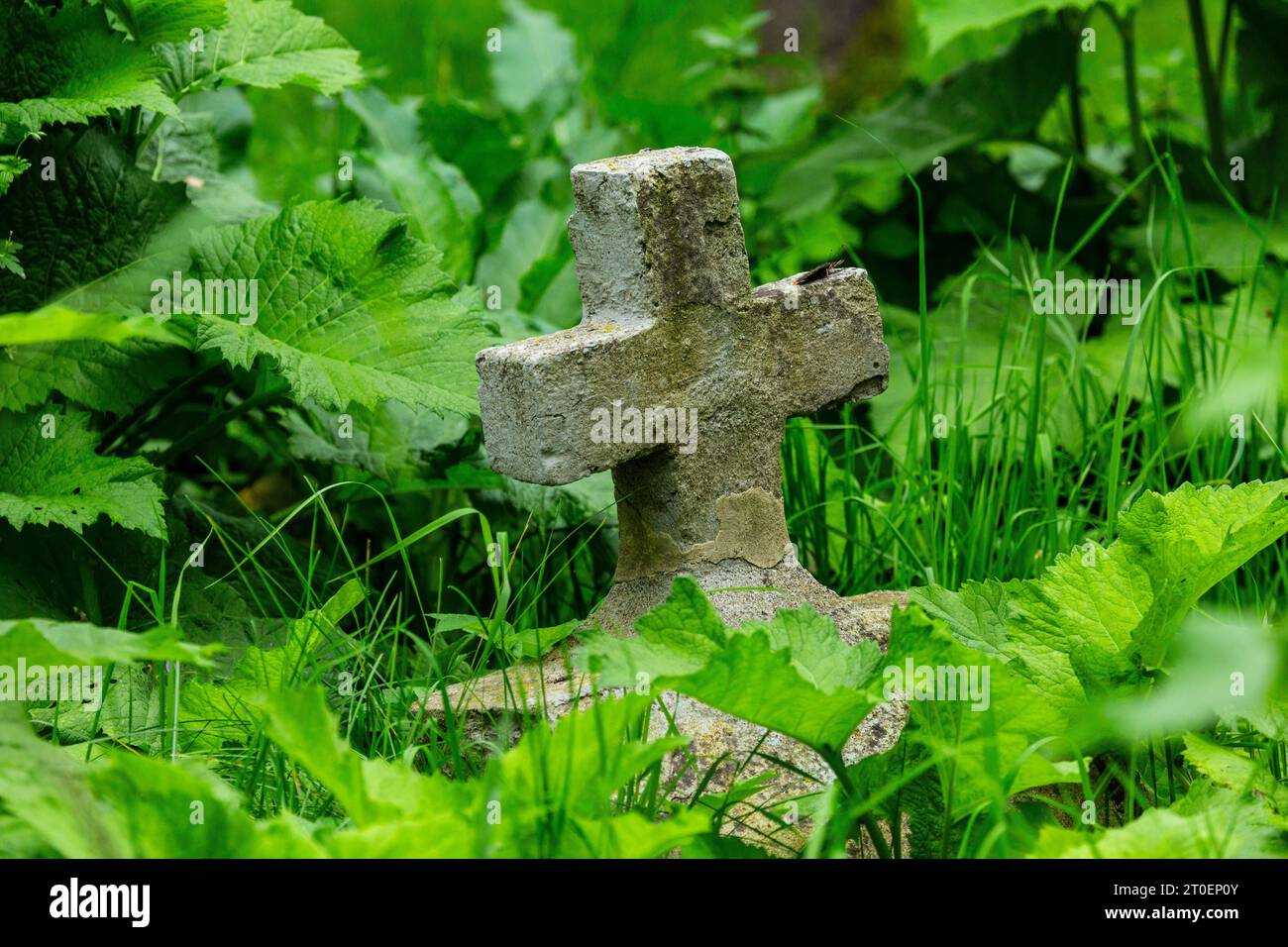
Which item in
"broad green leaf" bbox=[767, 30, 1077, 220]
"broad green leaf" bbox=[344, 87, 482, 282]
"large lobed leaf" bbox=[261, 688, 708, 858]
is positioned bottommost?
"large lobed leaf" bbox=[261, 688, 708, 858]

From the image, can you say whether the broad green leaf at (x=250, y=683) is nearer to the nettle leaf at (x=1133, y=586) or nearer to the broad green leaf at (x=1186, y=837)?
the nettle leaf at (x=1133, y=586)

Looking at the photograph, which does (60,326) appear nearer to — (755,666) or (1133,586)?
(755,666)

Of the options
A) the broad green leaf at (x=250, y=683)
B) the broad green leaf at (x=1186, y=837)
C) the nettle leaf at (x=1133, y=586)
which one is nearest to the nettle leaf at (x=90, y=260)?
the broad green leaf at (x=250, y=683)

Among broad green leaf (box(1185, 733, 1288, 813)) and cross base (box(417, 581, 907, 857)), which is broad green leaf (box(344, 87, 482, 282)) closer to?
cross base (box(417, 581, 907, 857))

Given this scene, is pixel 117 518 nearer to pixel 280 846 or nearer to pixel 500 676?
pixel 500 676

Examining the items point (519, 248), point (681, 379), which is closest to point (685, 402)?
point (681, 379)

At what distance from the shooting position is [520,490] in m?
2.60

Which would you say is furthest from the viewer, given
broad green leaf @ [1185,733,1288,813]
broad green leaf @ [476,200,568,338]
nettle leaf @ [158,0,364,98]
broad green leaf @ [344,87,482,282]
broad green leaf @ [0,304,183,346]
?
broad green leaf @ [476,200,568,338]

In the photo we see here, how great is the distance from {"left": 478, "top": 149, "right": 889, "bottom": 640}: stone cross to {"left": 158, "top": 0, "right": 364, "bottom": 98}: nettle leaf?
77 cm

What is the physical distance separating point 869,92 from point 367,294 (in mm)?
4830

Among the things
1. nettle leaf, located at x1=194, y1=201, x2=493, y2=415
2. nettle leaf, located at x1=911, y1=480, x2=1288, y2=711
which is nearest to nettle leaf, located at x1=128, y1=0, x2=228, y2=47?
nettle leaf, located at x1=194, y1=201, x2=493, y2=415

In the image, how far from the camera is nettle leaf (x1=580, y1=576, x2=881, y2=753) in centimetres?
150

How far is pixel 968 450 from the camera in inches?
105
